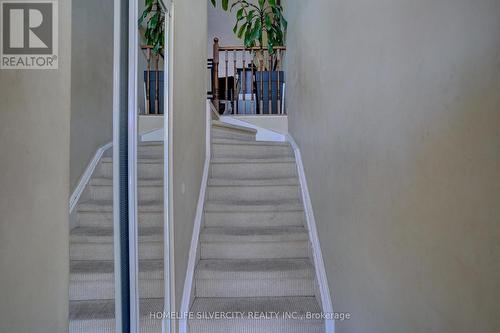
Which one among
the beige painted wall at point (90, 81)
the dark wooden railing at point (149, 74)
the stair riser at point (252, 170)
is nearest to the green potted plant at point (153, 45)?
the dark wooden railing at point (149, 74)

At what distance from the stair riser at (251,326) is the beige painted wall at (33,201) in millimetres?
1822

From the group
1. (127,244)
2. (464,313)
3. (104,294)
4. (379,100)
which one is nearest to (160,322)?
(127,244)

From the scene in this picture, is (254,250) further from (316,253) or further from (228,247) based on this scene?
(316,253)

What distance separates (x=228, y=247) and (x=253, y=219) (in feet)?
1.30

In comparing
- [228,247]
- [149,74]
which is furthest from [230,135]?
[149,74]

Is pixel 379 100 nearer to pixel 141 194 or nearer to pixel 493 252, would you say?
pixel 493 252

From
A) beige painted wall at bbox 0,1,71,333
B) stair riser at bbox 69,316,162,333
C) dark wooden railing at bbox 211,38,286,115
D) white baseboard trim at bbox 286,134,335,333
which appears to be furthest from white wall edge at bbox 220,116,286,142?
beige painted wall at bbox 0,1,71,333

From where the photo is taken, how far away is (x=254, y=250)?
2910 mm

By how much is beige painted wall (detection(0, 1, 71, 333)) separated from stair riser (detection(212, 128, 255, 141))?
3319 mm

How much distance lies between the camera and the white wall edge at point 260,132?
466 centimetres

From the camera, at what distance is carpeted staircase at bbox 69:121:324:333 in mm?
916

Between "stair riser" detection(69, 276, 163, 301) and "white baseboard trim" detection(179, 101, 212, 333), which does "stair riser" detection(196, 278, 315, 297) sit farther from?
"stair riser" detection(69, 276, 163, 301)

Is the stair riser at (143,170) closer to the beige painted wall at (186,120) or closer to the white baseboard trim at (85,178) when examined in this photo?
the white baseboard trim at (85,178)

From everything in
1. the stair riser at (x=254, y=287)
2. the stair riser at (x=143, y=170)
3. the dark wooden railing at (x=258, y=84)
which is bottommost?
the stair riser at (x=254, y=287)
